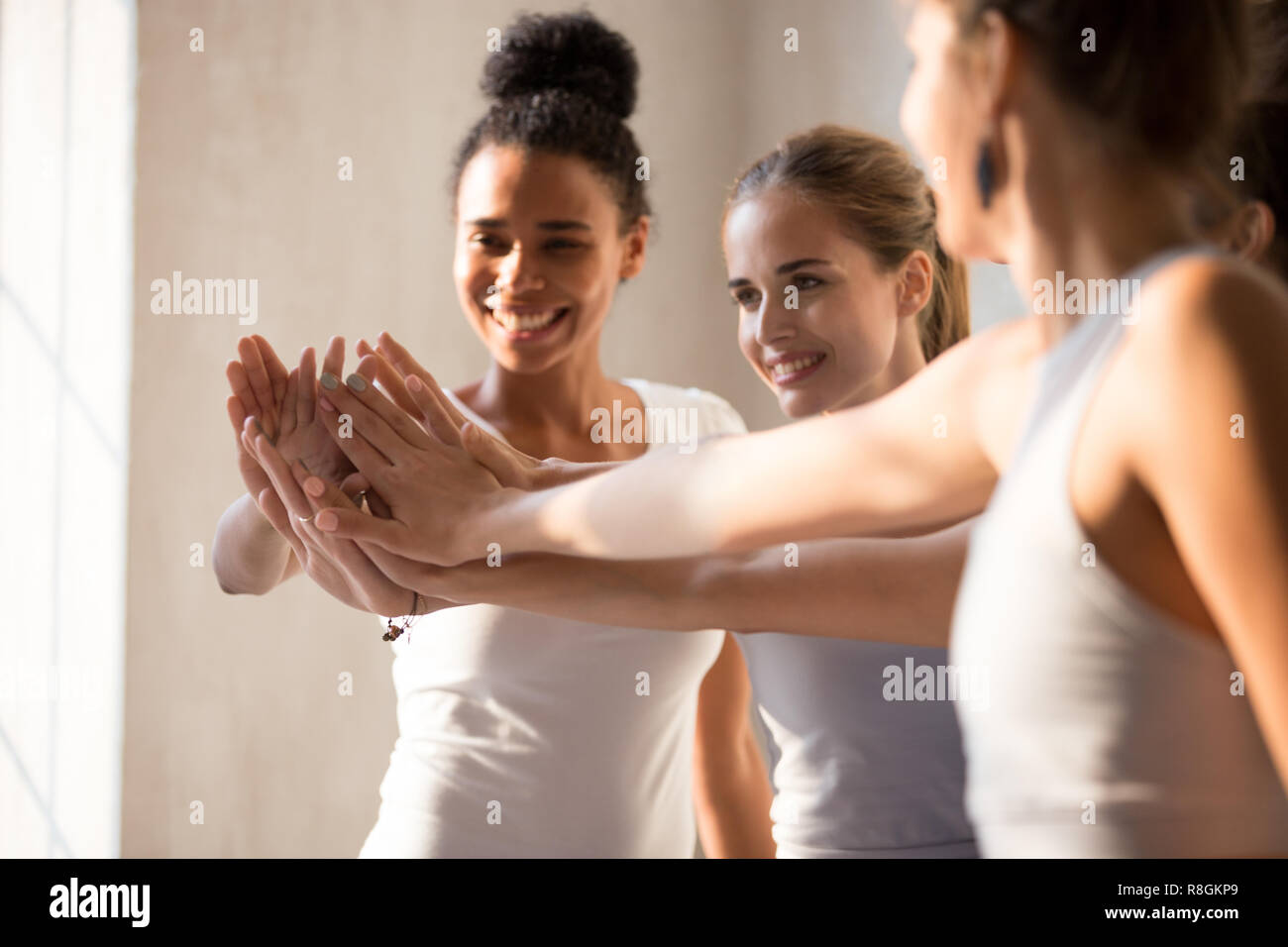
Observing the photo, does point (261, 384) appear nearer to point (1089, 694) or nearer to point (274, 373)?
point (274, 373)

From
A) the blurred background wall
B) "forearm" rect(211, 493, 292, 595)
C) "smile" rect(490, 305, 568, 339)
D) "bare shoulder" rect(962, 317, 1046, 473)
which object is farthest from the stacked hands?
the blurred background wall

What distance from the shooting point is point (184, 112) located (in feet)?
6.59

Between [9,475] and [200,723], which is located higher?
[9,475]

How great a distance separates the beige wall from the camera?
6.53 ft

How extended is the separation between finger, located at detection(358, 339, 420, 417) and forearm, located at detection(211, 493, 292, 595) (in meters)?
0.17

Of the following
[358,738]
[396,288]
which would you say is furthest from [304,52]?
[358,738]

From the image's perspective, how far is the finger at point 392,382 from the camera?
1000mm

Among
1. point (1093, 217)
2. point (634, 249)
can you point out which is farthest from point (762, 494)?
point (634, 249)

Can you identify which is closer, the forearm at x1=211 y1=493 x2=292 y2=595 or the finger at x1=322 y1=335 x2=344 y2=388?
the finger at x1=322 y1=335 x2=344 y2=388

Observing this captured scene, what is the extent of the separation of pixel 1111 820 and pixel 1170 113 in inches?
12.2

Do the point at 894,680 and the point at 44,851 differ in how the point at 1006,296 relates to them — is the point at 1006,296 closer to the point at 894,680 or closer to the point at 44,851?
the point at 894,680

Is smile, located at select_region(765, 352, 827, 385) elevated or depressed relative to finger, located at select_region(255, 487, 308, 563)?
elevated

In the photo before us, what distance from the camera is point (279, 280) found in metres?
2.11

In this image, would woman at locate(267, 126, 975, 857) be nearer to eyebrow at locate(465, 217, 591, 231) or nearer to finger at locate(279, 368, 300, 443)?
finger at locate(279, 368, 300, 443)
